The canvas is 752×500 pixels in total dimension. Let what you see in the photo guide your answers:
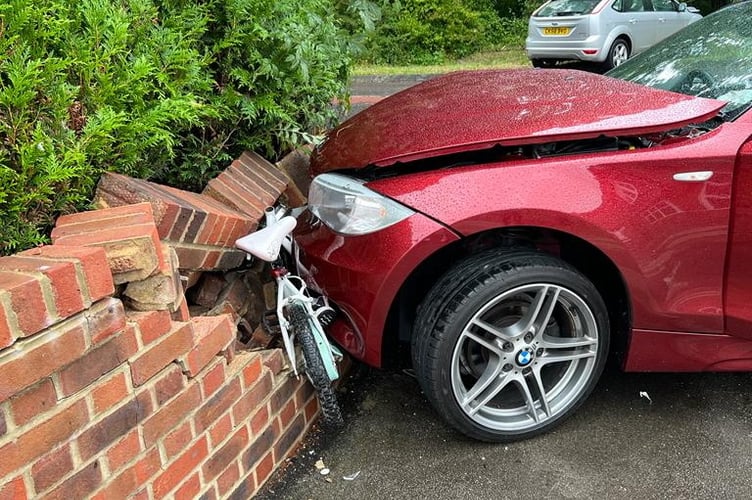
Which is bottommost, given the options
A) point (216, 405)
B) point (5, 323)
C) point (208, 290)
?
point (216, 405)

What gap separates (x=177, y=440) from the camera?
195 centimetres

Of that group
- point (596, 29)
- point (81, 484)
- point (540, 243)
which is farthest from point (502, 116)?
point (596, 29)

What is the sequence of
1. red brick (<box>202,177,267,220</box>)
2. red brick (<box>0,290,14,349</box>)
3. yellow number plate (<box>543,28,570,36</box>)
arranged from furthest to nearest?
yellow number plate (<box>543,28,570,36</box>), red brick (<box>202,177,267,220</box>), red brick (<box>0,290,14,349</box>)

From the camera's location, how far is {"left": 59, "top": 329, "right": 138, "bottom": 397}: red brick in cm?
163

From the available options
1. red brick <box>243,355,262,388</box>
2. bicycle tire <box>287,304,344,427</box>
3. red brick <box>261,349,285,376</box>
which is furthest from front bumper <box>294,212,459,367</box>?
red brick <box>243,355,262,388</box>

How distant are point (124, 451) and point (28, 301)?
1.76 feet

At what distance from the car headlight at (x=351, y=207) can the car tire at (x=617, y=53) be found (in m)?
10.5

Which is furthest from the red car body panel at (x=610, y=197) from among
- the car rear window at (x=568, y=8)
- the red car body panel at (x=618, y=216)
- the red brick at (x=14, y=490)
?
the car rear window at (x=568, y=8)

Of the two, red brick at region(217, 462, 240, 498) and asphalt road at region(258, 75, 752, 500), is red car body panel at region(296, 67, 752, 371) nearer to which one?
asphalt road at region(258, 75, 752, 500)

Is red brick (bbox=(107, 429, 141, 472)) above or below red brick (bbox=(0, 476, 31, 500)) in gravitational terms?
below

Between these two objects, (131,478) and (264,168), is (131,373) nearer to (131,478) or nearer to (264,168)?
(131,478)

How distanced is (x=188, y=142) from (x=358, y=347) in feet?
4.23

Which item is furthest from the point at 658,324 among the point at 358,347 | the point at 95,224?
the point at 95,224

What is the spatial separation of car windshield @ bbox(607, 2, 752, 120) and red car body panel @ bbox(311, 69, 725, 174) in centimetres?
23
